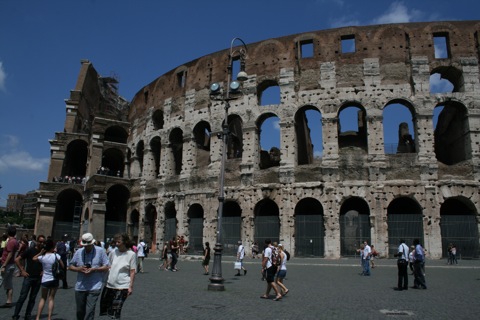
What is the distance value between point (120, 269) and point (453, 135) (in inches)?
890

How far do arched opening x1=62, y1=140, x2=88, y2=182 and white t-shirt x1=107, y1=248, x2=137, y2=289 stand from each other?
30.1m

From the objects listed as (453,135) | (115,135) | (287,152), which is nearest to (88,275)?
(287,152)

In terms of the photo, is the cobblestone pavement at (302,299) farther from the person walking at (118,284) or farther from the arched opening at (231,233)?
the arched opening at (231,233)

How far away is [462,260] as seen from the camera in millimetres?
19000

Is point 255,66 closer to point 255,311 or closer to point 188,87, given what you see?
point 188,87

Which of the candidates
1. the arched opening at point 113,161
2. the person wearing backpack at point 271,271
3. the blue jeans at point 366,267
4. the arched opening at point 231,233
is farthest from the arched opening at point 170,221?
the person wearing backpack at point 271,271

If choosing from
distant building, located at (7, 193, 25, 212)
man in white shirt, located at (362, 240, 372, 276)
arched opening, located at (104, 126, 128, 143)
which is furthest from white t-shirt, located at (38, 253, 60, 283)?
distant building, located at (7, 193, 25, 212)

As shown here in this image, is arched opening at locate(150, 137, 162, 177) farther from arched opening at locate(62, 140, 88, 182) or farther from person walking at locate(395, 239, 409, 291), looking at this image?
person walking at locate(395, 239, 409, 291)

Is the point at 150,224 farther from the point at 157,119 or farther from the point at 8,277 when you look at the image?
the point at 8,277

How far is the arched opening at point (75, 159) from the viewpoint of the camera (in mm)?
33594

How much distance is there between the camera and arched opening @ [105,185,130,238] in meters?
29.0

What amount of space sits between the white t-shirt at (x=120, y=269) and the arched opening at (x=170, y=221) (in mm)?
20286

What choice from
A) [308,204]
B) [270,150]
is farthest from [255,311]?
[270,150]

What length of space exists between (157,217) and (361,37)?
1686 cm
